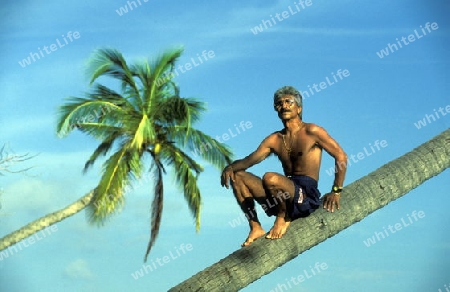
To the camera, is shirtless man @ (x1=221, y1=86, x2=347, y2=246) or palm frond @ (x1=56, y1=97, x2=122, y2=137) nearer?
shirtless man @ (x1=221, y1=86, x2=347, y2=246)

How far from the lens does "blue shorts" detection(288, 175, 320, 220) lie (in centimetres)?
680

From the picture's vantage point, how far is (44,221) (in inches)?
759

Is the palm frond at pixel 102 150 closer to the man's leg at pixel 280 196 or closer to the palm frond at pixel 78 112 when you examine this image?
the palm frond at pixel 78 112

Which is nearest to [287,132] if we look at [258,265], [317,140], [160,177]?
[317,140]

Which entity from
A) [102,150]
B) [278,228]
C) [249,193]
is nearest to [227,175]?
[249,193]

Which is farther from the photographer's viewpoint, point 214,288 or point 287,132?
point 287,132

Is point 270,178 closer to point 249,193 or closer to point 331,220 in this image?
point 249,193

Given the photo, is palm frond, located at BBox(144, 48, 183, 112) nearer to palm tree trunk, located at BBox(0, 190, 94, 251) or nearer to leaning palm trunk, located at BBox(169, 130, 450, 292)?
palm tree trunk, located at BBox(0, 190, 94, 251)

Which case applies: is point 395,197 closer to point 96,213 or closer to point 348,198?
point 348,198

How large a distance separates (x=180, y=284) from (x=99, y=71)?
45.3 ft

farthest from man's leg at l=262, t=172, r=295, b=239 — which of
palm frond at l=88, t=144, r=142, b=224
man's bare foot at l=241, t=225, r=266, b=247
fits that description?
palm frond at l=88, t=144, r=142, b=224

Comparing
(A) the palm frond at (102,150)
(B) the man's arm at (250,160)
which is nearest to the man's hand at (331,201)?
(B) the man's arm at (250,160)

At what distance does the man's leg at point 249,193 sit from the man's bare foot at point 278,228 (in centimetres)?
29

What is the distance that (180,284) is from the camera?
638 cm
